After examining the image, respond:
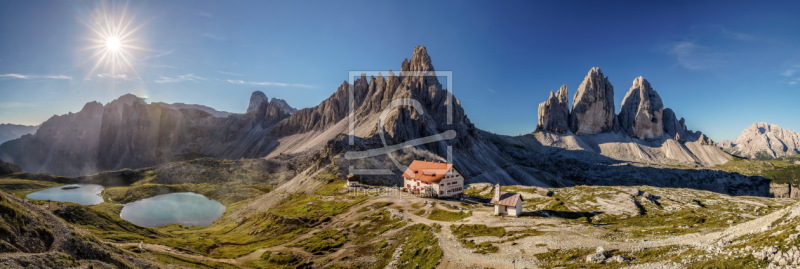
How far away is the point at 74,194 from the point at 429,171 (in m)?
179

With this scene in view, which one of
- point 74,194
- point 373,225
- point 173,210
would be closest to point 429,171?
point 373,225

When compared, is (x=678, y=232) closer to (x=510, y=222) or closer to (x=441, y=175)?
(x=510, y=222)

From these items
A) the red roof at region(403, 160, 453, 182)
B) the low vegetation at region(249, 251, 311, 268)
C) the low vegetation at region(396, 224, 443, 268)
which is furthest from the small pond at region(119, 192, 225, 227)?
the low vegetation at region(396, 224, 443, 268)

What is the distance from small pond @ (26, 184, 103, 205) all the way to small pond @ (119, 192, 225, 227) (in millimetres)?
26249

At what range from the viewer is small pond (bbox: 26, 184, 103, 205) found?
143 m

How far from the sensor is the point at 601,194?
3703 inches

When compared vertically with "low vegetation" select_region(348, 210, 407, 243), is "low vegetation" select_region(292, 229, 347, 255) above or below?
below

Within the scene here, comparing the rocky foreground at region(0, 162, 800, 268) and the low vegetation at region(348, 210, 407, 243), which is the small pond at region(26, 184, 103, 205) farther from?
the low vegetation at region(348, 210, 407, 243)

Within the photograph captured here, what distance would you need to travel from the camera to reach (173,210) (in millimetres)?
130875

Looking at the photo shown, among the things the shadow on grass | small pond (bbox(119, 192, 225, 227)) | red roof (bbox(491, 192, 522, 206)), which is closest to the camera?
red roof (bbox(491, 192, 522, 206))

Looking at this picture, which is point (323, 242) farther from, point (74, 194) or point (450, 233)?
point (74, 194)

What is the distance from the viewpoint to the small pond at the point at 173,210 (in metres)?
119

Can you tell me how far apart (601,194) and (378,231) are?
68515 mm

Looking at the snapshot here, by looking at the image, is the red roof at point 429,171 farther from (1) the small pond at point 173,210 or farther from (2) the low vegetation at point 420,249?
(1) the small pond at point 173,210
